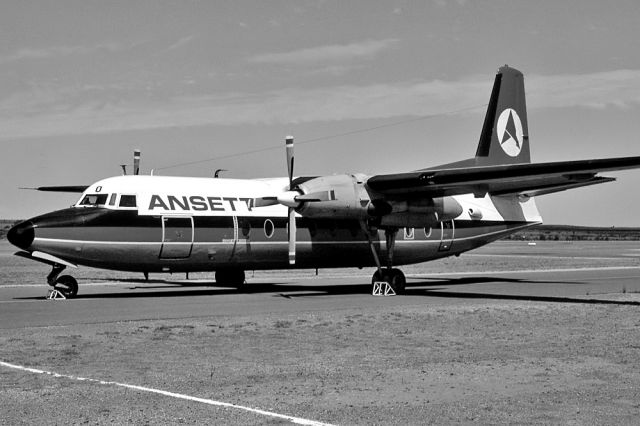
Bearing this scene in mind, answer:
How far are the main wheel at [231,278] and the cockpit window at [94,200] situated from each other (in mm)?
5851

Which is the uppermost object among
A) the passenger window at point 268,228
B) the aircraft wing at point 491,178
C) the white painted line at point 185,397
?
the aircraft wing at point 491,178

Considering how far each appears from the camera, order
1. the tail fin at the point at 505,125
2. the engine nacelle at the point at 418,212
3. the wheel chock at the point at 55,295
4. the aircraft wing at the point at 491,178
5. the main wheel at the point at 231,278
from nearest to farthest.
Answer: the aircraft wing at the point at 491,178
the wheel chock at the point at 55,295
the engine nacelle at the point at 418,212
the main wheel at the point at 231,278
the tail fin at the point at 505,125

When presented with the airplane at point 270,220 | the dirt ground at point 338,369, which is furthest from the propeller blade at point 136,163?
the dirt ground at point 338,369

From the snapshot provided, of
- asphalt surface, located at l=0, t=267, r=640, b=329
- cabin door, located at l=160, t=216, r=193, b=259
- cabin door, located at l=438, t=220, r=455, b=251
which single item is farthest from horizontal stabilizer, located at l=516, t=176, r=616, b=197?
cabin door, located at l=160, t=216, r=193, b=259

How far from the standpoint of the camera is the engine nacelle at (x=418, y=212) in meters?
26.7

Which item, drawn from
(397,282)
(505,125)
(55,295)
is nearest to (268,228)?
(397,282)

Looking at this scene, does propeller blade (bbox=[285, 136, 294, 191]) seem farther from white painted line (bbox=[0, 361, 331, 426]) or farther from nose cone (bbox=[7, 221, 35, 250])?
white painted line (bbox=[0, 361, 331, 426])

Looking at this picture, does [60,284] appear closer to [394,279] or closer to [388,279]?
[388,279]

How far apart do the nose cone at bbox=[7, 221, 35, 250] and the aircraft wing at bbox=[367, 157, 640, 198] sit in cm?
1030

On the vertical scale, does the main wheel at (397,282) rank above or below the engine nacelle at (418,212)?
below

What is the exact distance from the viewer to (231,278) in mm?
28984

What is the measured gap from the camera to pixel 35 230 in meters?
22.7

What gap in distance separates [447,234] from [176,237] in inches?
436

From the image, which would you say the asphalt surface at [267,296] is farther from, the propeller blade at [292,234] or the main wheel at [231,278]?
the propeller blade at [292,234]
